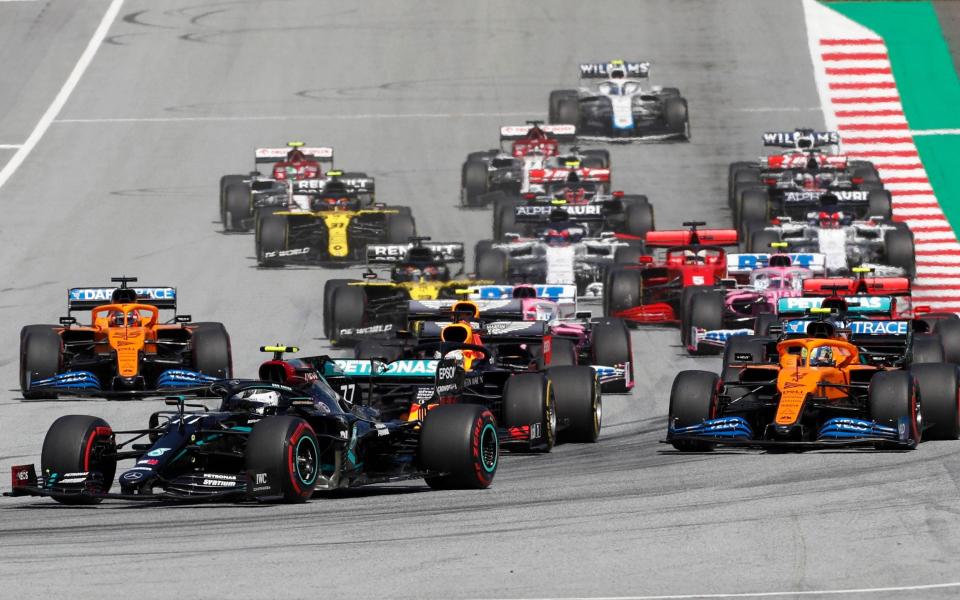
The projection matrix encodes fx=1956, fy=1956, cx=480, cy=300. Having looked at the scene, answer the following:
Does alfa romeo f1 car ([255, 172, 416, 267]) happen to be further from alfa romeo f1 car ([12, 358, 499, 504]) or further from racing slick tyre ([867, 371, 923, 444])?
alfa romeo f1 car ([12, 358, 499, 504])

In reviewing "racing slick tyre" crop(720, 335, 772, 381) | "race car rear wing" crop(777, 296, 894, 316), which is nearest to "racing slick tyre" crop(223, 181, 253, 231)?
"race car rear wing" crop(777, 296, 894, 316)

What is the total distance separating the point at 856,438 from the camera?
21.2 m

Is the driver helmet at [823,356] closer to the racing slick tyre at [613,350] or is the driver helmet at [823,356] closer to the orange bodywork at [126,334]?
the racing slick tyre at [613,350]

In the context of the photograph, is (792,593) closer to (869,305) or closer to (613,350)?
(613,350)

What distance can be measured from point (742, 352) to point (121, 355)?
8.79 m

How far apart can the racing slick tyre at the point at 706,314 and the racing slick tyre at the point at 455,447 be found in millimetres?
12145

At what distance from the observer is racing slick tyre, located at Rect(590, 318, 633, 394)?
2769 cm

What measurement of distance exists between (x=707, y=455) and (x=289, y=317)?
14204 mm

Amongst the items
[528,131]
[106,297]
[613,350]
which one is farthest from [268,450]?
[528,131]

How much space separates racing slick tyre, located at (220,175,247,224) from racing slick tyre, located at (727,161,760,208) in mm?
10940

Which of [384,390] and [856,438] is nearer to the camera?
[856,438]

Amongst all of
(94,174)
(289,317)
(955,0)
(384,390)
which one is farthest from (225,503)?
(955,0)

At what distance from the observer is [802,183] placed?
4194 centimetres

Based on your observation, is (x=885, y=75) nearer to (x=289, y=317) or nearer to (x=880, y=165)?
(x=880, y=165)
